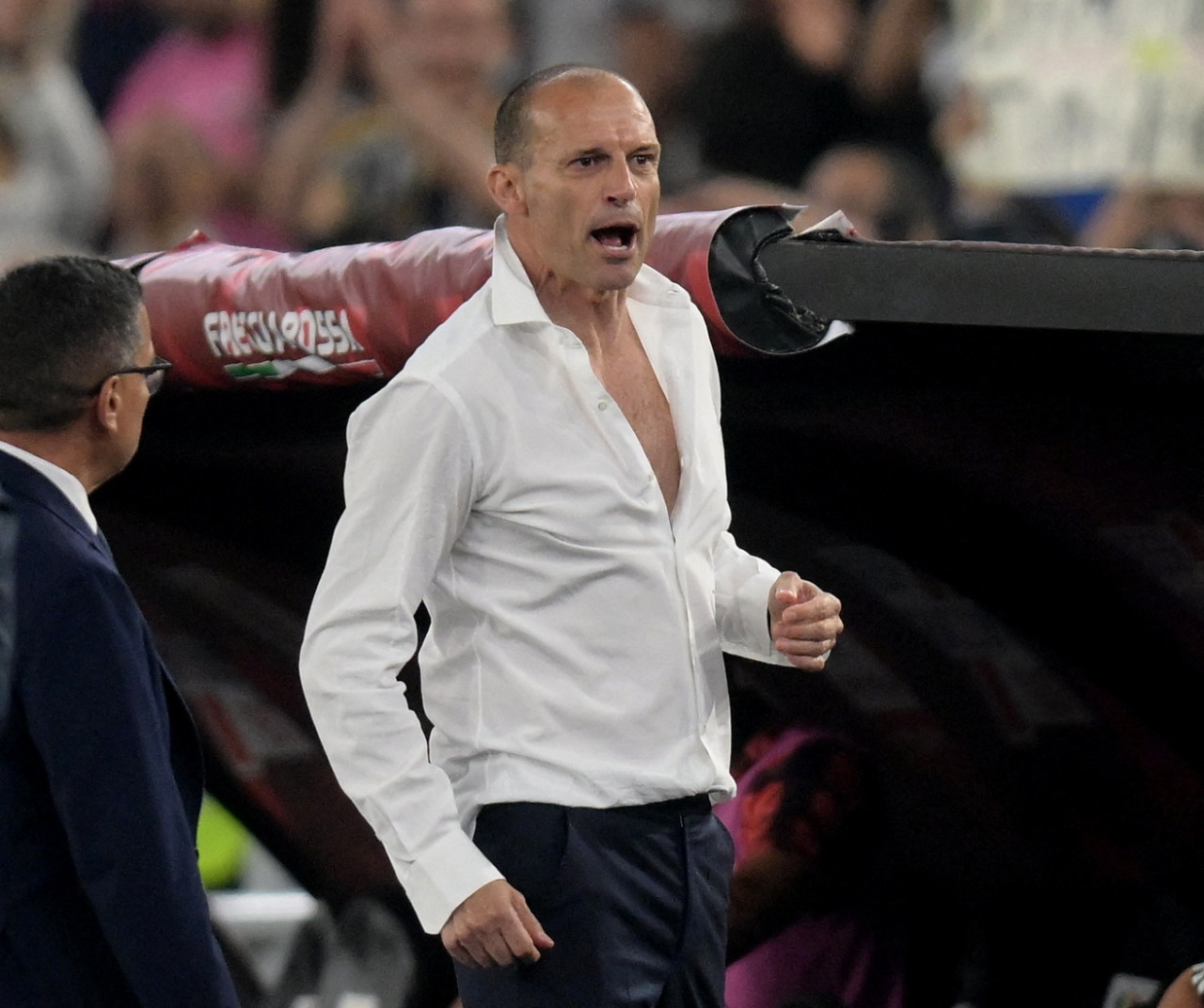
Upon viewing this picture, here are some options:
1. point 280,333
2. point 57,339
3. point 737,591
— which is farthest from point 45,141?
point 737,591

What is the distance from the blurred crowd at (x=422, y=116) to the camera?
486 centimetres

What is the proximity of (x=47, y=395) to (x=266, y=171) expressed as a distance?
409 cm

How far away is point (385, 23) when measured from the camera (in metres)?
5.37

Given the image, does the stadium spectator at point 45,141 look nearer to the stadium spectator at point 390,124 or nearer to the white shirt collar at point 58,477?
the stadium spectator at point 390,124

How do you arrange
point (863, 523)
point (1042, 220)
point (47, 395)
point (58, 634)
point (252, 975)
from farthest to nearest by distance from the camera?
point (1042, 220), point (252, 975), point (863, 523), point (47, 395), point (58, 634)

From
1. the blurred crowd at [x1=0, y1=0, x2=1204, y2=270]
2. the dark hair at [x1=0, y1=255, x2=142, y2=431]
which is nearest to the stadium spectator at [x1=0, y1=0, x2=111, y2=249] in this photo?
the blurred crowd at [x1=0, y1=0, x2=1204, y2=270]

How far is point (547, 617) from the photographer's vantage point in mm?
1637

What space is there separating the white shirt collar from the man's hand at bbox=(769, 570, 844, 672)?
0.57m

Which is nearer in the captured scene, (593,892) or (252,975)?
(593,892)

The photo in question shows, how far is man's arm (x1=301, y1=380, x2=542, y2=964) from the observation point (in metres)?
1.55

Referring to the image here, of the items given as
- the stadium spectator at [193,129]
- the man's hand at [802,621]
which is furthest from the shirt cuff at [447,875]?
the stadium spectator at [193,129]

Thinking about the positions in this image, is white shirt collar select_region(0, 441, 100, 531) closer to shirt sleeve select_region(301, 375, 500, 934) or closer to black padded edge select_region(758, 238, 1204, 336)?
shirt sleeve select_region(301, 375, 500, 934)

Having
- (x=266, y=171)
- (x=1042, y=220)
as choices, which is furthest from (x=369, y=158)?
(x=1042, y=220)

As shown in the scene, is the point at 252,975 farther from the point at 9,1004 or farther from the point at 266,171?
the point at 266,171
